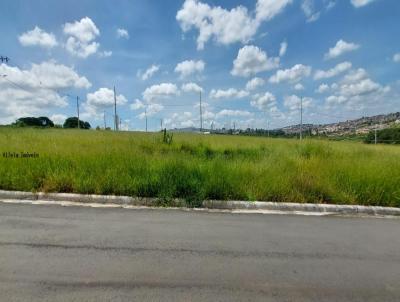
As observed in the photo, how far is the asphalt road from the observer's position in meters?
2.79

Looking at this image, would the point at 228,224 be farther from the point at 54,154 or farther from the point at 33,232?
the point at 54,154

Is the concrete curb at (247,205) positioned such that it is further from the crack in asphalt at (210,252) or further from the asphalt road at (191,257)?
the crack in asphalt at (210,252)

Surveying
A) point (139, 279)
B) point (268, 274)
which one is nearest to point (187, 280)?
point (139, 279)

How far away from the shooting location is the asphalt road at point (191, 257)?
2789 mm

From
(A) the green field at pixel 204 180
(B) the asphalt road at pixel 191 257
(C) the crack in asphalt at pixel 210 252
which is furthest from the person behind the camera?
A: (A) the green field at pixel 204 180

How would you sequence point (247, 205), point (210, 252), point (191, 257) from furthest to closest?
point (247, 205), point (210, 252), point (191, 257)

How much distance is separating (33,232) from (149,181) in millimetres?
2650

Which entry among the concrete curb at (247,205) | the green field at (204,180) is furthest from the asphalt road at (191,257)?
the green field at (204,180)

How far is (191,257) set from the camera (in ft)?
11.4

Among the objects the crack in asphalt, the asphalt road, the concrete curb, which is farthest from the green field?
the crack in asphalt

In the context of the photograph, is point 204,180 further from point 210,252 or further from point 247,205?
point 210,252

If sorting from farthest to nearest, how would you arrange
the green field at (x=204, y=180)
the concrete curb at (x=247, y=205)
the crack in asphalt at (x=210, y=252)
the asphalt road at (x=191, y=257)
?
the green field at (x=204, y=180) → the concrete curb at (x=247, y=205) → the crack in asphalt at (x=210, y=252) → the asphalt road at (x=191, y=257)

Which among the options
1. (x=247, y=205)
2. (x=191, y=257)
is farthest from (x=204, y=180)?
(x=191, y=257)

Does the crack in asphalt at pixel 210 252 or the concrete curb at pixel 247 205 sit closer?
the crack in asphalt at pixel 210 252
